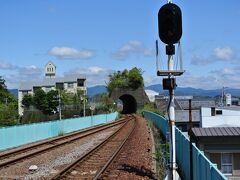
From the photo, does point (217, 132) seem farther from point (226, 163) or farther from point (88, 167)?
point (88, 167)

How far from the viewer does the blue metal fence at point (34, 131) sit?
24016 millimetres

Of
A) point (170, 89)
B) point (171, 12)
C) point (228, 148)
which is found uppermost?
point (171, 12)

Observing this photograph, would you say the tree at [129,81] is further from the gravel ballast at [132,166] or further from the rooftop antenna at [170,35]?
the rooftop antenna at [170,35]

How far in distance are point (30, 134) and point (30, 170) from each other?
12.7 meters

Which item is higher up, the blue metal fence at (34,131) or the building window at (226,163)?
the blue metal fence at (34,131)

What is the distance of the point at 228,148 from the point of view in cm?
2661

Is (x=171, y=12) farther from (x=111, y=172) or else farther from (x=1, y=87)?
(x=1, y=87)

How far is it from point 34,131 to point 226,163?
11.3 metres

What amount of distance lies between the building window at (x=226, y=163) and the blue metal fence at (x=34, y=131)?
10888 mm

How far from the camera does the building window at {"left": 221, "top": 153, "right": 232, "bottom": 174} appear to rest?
83.8ft

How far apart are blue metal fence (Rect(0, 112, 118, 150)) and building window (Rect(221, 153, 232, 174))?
10.9 metres

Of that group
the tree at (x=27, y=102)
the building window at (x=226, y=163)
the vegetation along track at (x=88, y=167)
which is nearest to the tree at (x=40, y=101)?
the tree at (x=27, y=102)

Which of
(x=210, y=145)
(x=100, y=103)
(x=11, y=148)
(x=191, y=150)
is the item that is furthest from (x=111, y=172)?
(x=100, y=103)

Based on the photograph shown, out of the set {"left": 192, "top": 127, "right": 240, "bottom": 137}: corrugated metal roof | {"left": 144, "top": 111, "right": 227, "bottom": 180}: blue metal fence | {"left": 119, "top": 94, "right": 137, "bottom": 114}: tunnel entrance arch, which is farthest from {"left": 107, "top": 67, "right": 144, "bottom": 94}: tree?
{"left": 144, "top": 111, "right": 227, "bottom": 180}: blue metal fence
